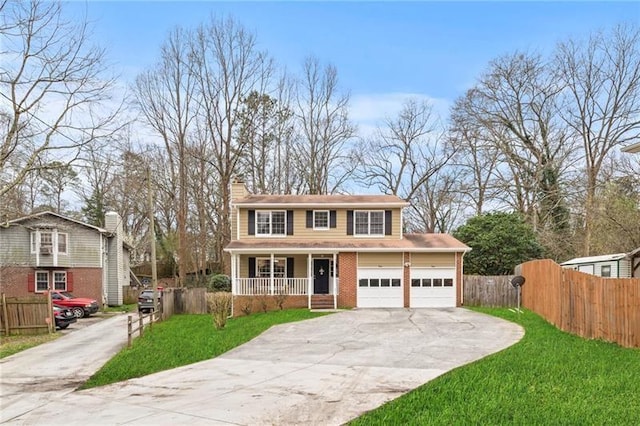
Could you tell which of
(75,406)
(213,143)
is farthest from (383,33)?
(213,143)

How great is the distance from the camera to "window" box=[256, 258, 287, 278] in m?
24.5

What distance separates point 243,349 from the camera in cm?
1328

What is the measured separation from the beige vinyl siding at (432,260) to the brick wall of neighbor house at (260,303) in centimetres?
520

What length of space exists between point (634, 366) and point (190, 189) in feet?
116

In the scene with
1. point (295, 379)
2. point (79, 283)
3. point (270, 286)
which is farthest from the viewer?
point (79, 283)

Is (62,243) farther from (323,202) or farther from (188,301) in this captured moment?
(323,202)

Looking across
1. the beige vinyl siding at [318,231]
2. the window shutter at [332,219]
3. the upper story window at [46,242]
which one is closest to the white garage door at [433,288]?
the beige vinyl siding at [318,231]

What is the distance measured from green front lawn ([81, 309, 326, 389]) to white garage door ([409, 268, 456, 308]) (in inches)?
211

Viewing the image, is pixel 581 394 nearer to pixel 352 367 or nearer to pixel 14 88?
pixel 352 367

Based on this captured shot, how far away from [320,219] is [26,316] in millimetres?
12907

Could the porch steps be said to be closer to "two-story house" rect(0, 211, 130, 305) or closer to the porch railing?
the porch railing

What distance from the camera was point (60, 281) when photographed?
1271 inches

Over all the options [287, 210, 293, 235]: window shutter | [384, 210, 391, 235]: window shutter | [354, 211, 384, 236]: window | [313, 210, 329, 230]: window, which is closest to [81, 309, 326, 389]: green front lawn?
[287, 210, 293, 235]: window shutter

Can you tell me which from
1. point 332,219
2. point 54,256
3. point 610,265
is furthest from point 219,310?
point 54,256
